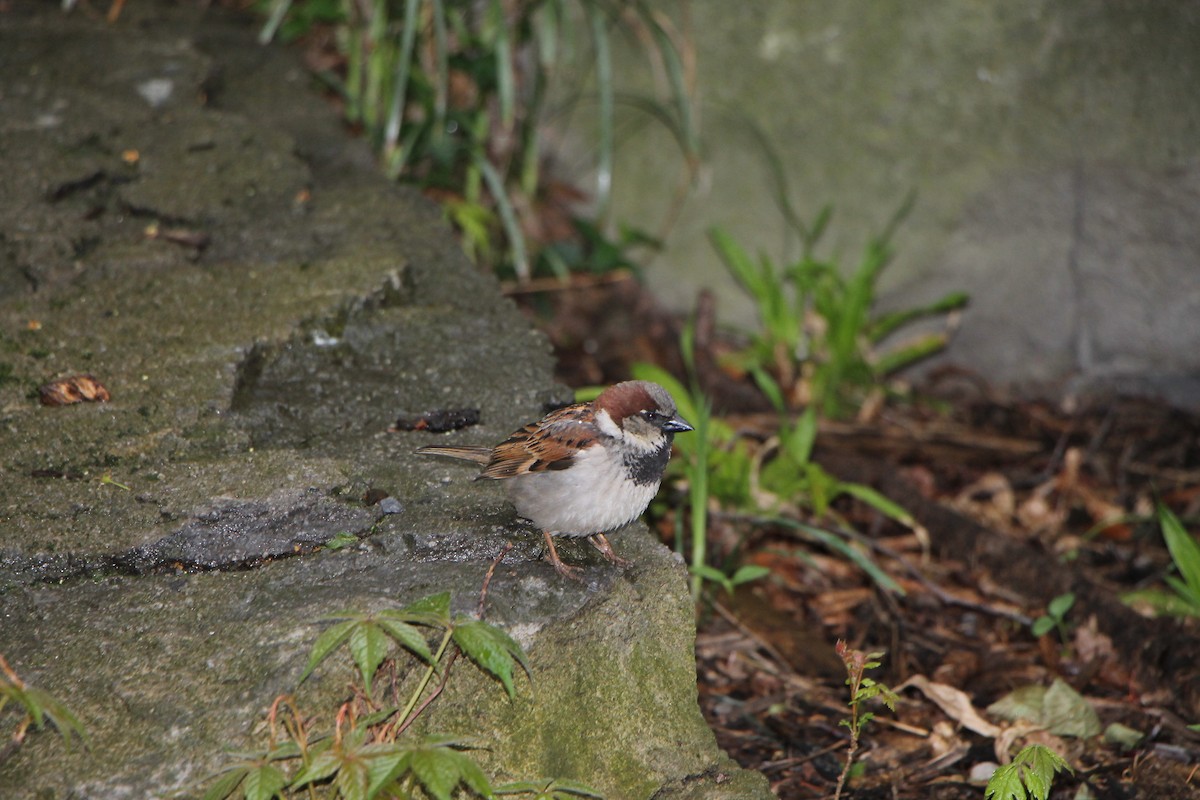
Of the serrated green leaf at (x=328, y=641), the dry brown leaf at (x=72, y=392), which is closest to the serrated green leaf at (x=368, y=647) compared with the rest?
the serrated green leaf at (x=328, y=641)

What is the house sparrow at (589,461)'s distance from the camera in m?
2.58

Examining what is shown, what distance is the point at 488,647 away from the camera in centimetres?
204

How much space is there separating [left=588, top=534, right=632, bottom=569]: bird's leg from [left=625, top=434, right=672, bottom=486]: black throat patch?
17 cm

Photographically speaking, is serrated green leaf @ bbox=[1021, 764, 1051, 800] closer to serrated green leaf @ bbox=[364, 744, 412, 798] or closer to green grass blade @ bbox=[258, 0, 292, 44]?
serrated green leaf @ bbox=[364, 744, 412, 798]

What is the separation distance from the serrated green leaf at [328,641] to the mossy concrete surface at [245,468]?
0.29 ft

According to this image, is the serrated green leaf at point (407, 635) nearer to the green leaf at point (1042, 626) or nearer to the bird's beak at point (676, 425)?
the bird's beak at point (676, 425)

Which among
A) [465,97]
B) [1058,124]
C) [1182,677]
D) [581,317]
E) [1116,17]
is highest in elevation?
[1116,17]

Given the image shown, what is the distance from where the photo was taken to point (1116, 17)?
15.3 feet

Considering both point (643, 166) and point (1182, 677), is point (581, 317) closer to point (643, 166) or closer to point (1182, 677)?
point (643, 166)

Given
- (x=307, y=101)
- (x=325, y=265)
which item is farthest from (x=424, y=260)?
(x=307, y=101)

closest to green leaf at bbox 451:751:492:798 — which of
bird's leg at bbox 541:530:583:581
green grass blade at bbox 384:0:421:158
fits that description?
bird's leg at bbox 541:530:583:581

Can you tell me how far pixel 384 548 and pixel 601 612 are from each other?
0.52 m

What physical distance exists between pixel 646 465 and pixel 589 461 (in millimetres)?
161

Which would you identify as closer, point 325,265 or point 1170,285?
point 325,265
